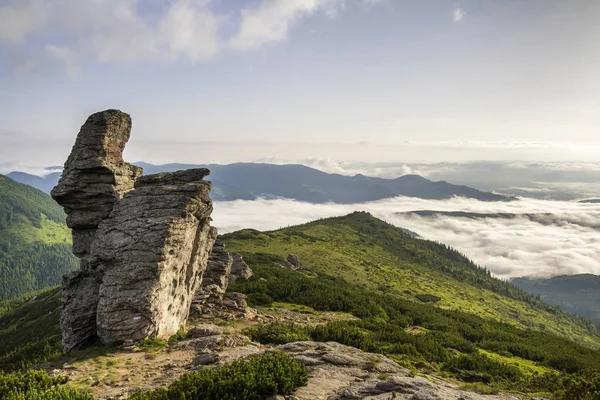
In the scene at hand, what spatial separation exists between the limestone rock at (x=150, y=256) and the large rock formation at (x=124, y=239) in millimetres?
73

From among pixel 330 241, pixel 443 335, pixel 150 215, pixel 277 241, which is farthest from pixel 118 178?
pixel 330 241

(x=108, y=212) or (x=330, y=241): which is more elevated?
(x=108, y=212)

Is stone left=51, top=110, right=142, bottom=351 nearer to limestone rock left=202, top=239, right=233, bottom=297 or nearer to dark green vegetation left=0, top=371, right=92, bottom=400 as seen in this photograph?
dark green vegetation left=0, top=371, right=92, bottom=400

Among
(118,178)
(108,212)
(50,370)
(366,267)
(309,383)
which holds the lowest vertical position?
(366,267)

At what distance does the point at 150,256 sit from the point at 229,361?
10.7m

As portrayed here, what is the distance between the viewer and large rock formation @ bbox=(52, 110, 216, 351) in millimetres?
25969

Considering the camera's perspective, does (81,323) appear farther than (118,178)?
No

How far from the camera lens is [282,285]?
5959 centimetres

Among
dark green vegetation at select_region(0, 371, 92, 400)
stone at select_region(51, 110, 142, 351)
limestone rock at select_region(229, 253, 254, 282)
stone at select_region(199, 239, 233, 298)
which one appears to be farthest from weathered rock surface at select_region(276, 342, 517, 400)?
limestone rock at select_region(229, 253, 254, 282)

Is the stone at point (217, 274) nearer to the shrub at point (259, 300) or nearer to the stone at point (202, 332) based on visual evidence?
the shrub at point (259, 300)

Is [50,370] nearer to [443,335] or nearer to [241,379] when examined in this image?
[241,379]

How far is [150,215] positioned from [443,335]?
35739 millimetres

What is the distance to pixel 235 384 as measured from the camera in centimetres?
1587

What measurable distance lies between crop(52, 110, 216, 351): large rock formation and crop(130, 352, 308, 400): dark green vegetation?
36.1 feet
